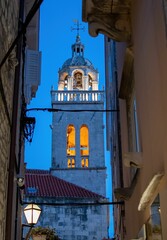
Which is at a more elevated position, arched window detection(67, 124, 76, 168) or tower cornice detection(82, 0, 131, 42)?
arched window detection(67, 124, 76, 168)

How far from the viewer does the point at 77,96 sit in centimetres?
4319

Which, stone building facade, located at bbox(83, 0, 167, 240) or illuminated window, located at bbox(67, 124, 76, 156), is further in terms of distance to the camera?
illuminated window, located at bbox(67, 124, 76, 156)

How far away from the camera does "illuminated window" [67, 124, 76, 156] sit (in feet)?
135

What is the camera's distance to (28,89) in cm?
1416

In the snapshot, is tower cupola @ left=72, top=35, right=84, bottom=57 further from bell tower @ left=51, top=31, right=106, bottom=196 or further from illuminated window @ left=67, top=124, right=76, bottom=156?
illuminated window @ left=67, top=124, right=76, bottom=156

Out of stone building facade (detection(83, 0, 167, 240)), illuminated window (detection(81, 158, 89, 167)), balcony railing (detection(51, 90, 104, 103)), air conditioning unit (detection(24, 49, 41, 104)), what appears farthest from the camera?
balcony railing (detection(51, 90, 104, 103))

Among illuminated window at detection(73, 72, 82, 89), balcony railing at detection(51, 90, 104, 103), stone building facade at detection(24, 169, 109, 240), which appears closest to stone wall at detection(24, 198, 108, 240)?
stone building facade at detection(24, 169, 109, 240)

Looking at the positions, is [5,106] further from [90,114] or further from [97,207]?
[90,114]

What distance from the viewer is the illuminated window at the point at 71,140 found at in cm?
4128

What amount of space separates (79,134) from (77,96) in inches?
160

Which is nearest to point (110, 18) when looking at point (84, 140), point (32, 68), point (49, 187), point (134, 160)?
point (134, 160)

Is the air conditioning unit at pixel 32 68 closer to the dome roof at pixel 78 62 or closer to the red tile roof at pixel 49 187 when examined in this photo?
the red tile roof at pixel 49 187

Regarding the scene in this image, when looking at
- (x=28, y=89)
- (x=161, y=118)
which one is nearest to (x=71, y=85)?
(x=28, y=89)

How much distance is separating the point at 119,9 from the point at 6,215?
3.89 meters
